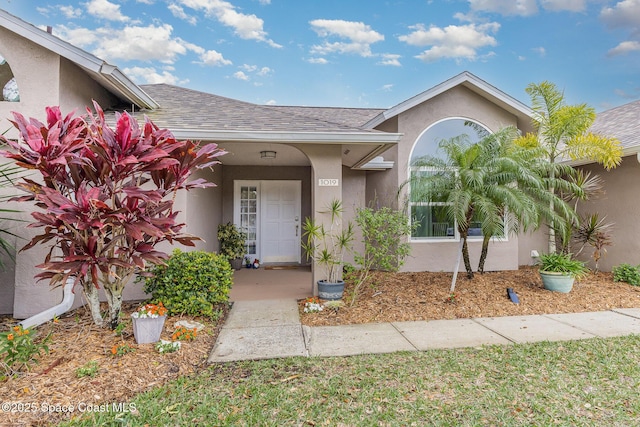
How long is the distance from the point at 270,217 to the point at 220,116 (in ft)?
13.7

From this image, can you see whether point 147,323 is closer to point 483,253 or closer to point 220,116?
point 220,116

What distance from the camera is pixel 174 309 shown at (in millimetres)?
4684

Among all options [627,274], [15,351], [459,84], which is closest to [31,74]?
[15,351]

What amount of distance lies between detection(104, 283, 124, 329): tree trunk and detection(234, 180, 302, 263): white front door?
5683 mm

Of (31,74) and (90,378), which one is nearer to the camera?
(90,378)

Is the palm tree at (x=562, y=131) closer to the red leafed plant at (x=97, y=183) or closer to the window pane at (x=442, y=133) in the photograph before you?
the window pane at (x=442, y=133)

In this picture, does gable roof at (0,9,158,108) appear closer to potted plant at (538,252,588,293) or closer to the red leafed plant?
the red leafed plant

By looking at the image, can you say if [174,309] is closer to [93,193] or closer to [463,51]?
[93,193]

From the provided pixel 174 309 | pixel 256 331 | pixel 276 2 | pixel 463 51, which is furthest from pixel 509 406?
pixel 463 51

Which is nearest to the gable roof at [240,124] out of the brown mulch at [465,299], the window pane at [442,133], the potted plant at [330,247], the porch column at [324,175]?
the porch column at [324,175]

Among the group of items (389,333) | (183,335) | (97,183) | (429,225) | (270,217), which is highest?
(97,183)

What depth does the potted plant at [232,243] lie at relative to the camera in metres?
9.11

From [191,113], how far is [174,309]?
4.05 m

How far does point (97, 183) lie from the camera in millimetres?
3773
